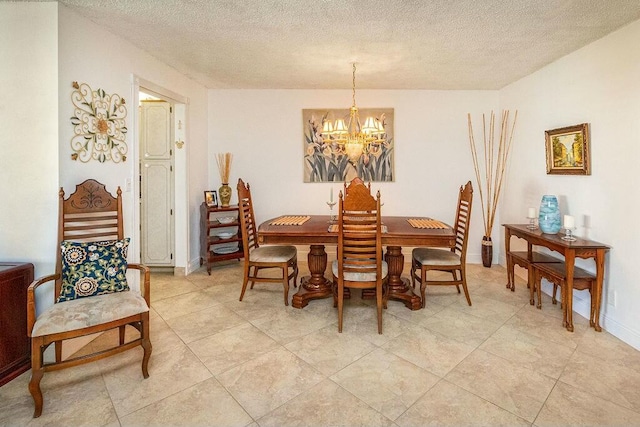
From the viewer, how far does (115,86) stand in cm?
272

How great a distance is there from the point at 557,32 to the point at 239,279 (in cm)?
401

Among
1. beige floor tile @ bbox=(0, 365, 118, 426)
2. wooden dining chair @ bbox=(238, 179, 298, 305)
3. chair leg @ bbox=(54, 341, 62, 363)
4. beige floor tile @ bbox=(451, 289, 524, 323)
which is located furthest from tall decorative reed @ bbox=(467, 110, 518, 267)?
chair leg @ bbox=(54, 341, 62, 363)

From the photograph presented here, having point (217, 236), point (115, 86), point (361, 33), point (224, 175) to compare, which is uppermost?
point (361, 33)

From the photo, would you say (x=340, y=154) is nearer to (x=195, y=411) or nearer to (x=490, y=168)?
(x=490, y=168)

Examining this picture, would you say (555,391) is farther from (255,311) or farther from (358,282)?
(255,311)

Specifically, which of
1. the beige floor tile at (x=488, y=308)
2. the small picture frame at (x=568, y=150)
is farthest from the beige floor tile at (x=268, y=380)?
the small picture frame at (x=568, y=150)

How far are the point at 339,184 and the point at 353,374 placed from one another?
3.00 metres

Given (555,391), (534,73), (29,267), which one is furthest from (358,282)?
(534,73)

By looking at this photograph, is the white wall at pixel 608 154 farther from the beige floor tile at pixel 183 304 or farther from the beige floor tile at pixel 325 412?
the beige floor tile at pixel 183 304

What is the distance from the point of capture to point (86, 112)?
2.42 metres

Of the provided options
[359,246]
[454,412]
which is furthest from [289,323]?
[454,412]

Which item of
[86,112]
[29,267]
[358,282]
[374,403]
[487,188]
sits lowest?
[374,403]

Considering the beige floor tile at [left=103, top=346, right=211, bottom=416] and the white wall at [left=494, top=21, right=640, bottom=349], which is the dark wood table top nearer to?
the beige floor tile at [left=103, top=346, right=211, bottom=416]

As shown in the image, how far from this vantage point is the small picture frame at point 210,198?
13.7 ft
